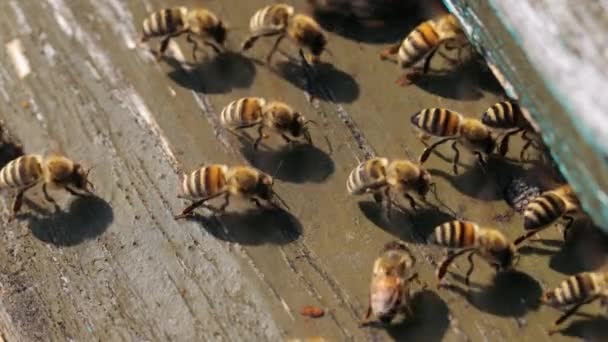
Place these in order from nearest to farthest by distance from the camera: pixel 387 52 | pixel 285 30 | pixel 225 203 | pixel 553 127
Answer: pixel 553 127, pixel 225 203, pixel 387 52, pixel 285 30

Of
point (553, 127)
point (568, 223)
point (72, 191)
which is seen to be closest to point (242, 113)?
point (72, 191)

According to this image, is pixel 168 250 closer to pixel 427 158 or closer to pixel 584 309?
pixel 427 158

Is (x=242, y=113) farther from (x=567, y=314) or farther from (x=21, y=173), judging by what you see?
(x=567, y=314)

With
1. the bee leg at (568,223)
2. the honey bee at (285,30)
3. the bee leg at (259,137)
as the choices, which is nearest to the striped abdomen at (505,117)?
the bee leg at (568,223)

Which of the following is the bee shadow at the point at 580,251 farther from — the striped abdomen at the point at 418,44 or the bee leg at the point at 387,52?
the bee leg at the point at 387,52

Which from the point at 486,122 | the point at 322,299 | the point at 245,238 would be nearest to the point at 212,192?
the point at 245,238

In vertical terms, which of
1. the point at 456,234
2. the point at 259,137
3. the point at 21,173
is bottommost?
the point at 456,234
